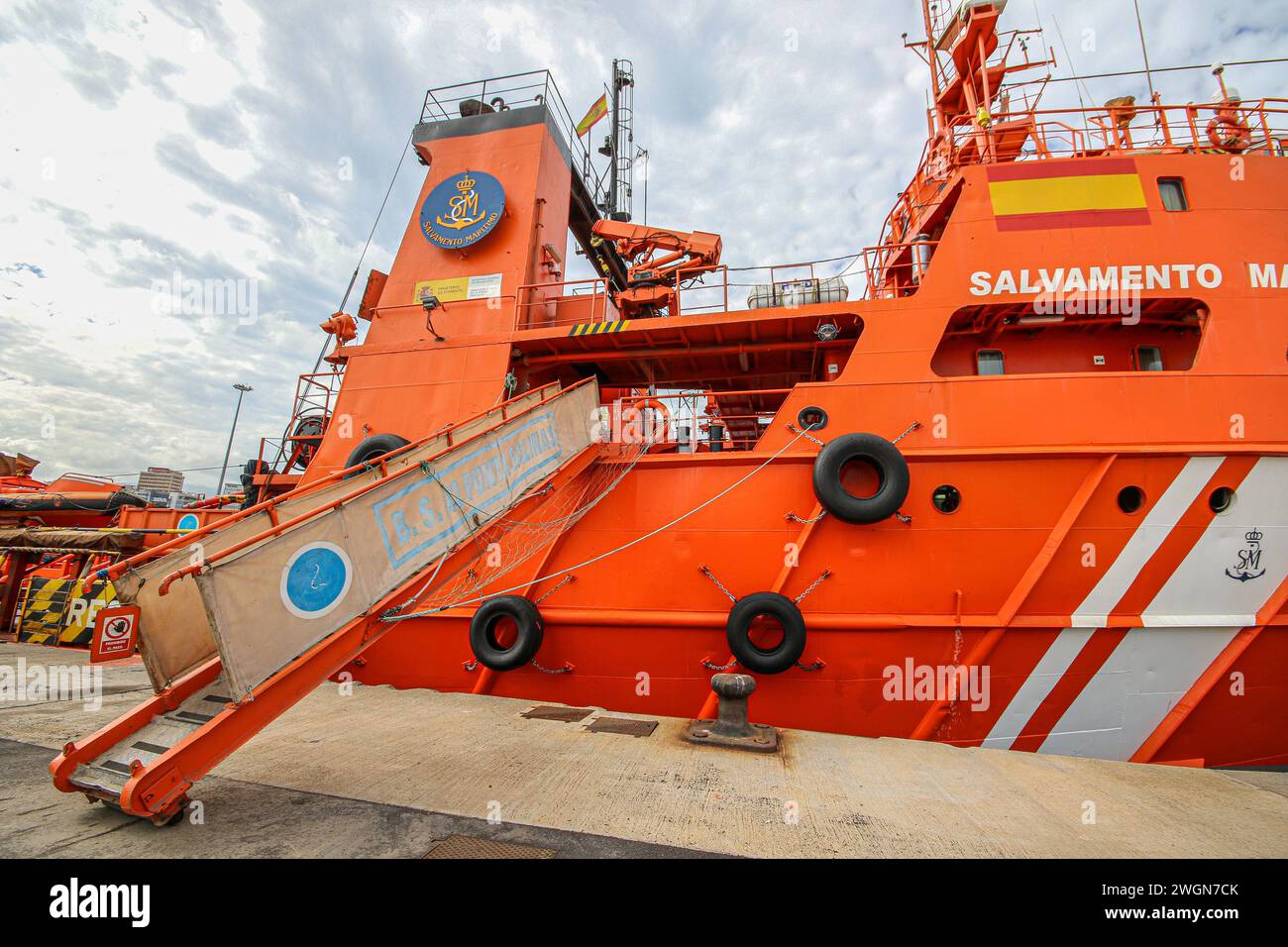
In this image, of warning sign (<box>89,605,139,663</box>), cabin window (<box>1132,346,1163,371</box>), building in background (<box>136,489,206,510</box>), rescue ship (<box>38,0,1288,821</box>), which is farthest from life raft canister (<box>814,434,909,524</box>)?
building in background (<box>136,489,206,510</box>)

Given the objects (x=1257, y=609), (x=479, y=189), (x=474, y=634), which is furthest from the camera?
(x=479, y=189)

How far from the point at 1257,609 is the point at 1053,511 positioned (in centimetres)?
188

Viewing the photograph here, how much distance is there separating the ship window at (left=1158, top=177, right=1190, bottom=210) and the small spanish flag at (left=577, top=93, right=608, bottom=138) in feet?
32.9

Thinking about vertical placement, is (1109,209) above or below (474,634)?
above

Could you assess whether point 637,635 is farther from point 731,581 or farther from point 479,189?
point 479,189

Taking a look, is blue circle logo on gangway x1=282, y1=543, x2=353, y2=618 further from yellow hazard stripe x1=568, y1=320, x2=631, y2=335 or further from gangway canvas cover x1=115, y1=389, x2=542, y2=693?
yellow hazard stripe x1=568, y1=320, x2=631, y2=335

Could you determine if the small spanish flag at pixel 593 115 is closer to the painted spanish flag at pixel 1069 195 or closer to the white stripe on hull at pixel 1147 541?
the painted spanish flag at pixel 1069 195

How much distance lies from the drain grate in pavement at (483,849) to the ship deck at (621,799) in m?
0.01

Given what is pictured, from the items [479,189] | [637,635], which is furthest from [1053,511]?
[479,189]

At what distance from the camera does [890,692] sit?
4879 mm

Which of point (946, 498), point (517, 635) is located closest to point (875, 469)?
point (946, 498)

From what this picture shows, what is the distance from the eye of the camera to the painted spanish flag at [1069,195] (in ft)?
18.0

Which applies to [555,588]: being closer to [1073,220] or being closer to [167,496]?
[1073,220]

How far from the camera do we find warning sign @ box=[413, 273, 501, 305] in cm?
732
